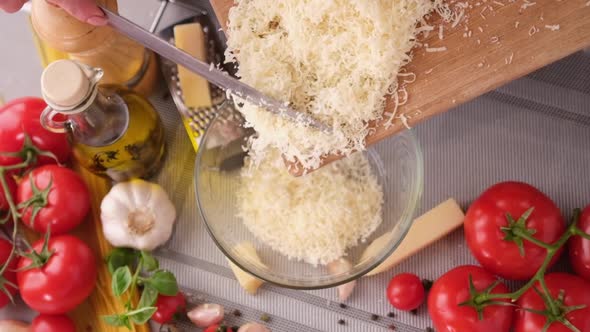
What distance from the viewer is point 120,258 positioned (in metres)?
1.18

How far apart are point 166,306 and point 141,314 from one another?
0.09 metres

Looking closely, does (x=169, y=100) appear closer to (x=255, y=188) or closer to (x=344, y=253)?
(x=255, y=188)

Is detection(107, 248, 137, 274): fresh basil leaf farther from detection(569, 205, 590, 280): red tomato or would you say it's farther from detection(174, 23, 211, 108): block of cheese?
detection(569, 205, 590, 280): red tomato

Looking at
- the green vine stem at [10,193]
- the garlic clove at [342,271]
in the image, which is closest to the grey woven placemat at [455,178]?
the garlic clove at [342,271]

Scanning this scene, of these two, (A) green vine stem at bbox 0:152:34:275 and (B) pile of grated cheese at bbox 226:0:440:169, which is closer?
(B) pile of grated cheese at bbox 226:0:440:169

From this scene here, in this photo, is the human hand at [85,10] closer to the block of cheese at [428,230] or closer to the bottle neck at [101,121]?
the bottle neck at [101,121]

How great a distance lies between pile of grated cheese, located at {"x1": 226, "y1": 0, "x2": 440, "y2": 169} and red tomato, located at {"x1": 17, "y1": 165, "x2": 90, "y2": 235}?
43 cm

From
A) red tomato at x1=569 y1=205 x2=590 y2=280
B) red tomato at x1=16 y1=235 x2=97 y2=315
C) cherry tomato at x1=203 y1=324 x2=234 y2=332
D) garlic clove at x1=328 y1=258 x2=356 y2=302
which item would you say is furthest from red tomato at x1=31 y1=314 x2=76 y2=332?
red tomato at x1=569 y1=205 x2=590 y2=280

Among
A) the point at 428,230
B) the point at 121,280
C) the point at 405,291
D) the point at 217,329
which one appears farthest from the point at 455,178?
the point at 121,280

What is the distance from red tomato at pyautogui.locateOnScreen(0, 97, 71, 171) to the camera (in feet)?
3.84

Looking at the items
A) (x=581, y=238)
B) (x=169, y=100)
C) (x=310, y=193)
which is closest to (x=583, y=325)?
(x=581, y=238)

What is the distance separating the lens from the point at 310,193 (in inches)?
44.4

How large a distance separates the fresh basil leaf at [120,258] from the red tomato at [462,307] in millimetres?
542

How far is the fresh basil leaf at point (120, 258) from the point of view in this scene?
46.1 inches
